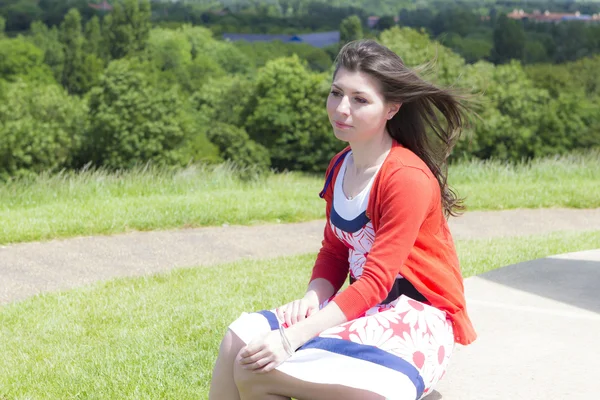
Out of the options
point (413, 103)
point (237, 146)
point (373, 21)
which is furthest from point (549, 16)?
point (413, 103)

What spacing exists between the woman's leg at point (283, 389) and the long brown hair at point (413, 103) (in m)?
0.83

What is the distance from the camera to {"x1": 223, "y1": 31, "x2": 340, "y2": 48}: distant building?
369 feet

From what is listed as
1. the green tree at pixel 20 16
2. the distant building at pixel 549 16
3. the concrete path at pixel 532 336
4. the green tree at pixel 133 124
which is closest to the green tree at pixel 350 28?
the distant building at pixel 549 16

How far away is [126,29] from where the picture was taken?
87.6 m

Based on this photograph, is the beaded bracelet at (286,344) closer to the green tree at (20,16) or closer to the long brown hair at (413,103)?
the long brown hair at (413,103)

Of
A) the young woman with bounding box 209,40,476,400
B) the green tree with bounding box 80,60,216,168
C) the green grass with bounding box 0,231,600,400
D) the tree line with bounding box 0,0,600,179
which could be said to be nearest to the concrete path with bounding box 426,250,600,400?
the young woman with bounding box 209,40,476,400

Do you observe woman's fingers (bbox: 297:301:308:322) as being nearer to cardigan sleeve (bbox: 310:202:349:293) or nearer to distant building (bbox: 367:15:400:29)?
cardigan sleeve (bbox: 310:202:349:293)

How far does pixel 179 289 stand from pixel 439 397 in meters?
2.67

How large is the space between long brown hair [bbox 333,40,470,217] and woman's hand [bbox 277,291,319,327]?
0.57 meters

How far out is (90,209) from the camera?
24.3 ft

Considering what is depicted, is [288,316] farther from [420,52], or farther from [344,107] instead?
[420,52]

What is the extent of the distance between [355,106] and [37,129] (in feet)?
171

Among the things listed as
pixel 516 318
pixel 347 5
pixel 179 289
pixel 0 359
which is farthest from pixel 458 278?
pixel 347 5

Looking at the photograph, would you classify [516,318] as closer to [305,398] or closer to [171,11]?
[305,398]
